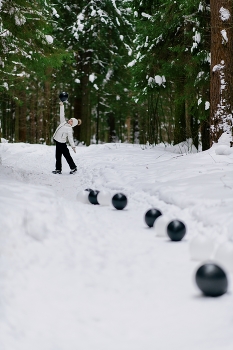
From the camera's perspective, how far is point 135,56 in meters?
14.9

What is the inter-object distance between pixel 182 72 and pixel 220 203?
26.2ft

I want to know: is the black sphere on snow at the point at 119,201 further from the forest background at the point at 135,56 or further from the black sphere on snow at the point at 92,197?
the forest background at the point at 135,56

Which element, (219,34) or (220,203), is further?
(219,34)

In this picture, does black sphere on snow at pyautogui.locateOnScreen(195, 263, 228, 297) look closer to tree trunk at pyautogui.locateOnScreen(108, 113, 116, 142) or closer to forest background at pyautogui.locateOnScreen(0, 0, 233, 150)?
forest background at pyautogui.locateOnScreen(0, 0, 233, 150)

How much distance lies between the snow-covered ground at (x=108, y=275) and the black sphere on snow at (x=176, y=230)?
0.09m

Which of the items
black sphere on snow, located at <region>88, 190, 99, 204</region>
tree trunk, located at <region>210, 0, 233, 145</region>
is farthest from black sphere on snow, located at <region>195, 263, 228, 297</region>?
tree trunk, located at <region>210, 0, 233, 145</region>

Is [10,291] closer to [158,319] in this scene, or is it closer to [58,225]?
[158,319]

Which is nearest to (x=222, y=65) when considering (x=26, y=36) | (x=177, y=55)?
(x=177, y=55)

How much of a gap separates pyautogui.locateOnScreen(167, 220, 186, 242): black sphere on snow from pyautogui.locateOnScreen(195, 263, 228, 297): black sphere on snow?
1.39 meters

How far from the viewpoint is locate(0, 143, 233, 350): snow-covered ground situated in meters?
2.48

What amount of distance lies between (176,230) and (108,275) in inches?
49.0

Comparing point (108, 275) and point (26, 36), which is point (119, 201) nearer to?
point (108, 275)

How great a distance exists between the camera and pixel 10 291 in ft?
9.71

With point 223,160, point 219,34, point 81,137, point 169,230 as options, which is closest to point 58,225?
point 169,230
